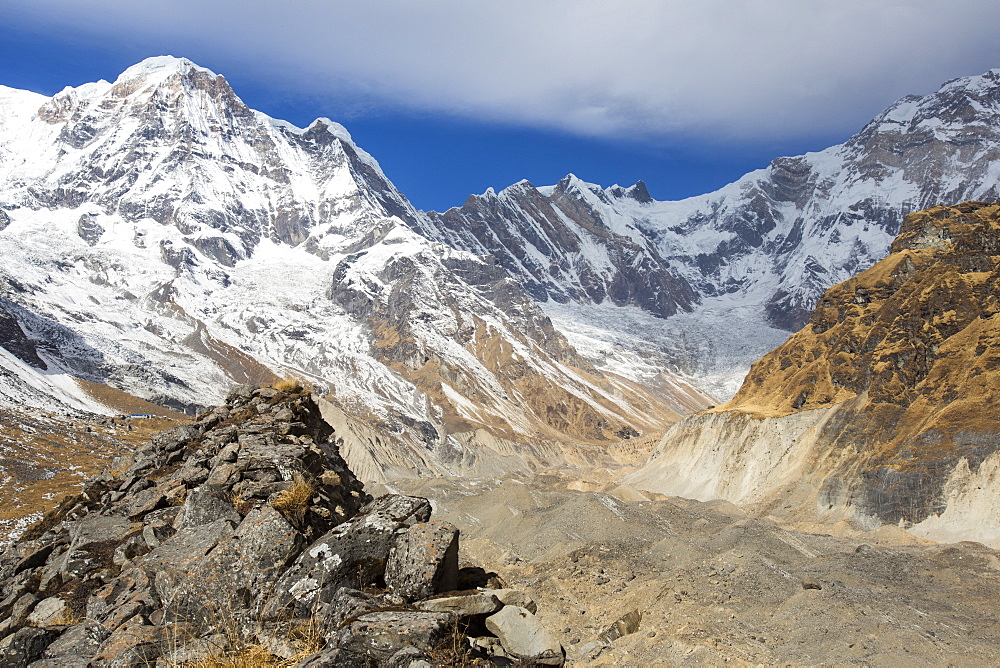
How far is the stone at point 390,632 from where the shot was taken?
721cm

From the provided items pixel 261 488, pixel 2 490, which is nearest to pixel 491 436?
pixel 2 490

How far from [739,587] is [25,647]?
26.9m

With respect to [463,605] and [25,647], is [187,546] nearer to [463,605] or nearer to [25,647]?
[25,647]

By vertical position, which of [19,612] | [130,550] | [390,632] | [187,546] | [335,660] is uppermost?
[187,546]

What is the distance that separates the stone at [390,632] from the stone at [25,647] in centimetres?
493

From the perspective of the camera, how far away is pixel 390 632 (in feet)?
24.3

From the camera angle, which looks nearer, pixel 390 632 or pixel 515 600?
pixel 390 632

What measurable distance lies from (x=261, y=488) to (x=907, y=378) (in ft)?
218

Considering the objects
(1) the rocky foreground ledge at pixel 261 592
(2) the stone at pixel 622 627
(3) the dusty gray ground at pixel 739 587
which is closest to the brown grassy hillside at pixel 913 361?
(3) the dusty gray ground at pixel 739 587

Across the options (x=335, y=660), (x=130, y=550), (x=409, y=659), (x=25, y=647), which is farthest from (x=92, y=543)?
(x=409, y=659)

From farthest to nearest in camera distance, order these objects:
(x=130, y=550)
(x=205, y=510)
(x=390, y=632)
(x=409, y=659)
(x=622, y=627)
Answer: (x=622, y=627), (x=130, y=550), (x=205, y=510), (x=390, y=632), (x=409, y=659)

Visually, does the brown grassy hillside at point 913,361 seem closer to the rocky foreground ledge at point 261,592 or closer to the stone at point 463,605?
the rocky foreground ledge at point 261,592

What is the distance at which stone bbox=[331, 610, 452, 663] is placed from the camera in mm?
7207

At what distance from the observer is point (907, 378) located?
64.3 m
